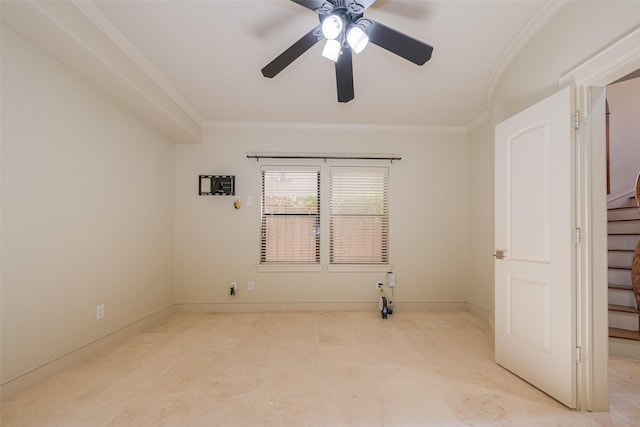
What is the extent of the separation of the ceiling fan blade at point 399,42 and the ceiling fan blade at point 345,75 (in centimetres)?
18

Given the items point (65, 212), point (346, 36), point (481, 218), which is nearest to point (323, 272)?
point (481, 218)

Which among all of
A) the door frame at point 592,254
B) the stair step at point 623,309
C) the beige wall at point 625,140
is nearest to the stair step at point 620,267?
the stair step at point 623,309

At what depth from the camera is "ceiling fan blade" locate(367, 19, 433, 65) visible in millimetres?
1661

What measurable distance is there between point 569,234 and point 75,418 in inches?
128

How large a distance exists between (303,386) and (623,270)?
3.53m

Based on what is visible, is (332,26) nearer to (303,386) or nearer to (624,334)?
(303,386)

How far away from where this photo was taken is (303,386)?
2.07m

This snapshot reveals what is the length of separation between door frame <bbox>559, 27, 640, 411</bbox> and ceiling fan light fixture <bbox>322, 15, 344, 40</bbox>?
1545mm

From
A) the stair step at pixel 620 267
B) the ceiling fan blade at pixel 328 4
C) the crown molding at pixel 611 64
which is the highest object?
the ceiling fan blade at pixel 328 4

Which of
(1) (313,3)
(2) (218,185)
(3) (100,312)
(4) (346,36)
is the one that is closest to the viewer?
(1) (313,3)

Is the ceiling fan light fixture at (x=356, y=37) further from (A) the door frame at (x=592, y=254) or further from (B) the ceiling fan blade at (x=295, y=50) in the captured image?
(A) the door frame at (x=592, y=254)

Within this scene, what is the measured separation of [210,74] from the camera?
278cm

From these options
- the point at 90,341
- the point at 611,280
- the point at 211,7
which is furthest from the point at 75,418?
the point at 611,280

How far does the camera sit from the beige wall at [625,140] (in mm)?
3857
